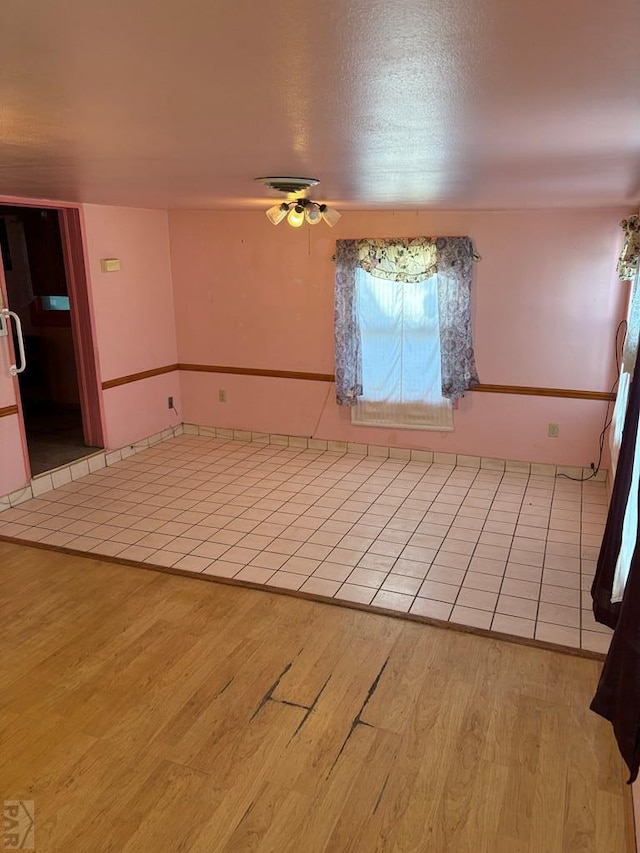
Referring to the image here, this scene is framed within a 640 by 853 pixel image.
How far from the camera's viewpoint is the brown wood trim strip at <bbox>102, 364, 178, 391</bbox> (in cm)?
506

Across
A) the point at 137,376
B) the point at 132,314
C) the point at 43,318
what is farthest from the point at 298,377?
the point at 43,318

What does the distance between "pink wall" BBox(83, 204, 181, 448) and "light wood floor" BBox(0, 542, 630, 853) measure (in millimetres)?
2392

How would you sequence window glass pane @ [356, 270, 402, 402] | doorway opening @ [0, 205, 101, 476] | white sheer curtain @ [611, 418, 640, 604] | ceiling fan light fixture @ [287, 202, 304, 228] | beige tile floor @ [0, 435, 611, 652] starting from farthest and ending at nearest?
doorway opening @ [0, 205, 101, 476]
window glass pane @ [356, 270, 402, 402]
ceiling fan light fixture @ [287, 202, 304, 228]
beige tile floor @ [0, 435, 611, 652]
white sheer curtain @ [611, 418, 640, 604]

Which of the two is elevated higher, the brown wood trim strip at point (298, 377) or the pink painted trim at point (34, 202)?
the pink painted trim at point (34, 202)

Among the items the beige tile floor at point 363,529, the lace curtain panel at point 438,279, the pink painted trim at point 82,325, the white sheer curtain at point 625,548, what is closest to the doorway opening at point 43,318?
the pink painted trim at point 82,325

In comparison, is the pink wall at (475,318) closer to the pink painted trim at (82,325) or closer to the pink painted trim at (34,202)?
the pink painted trim at (82,325)

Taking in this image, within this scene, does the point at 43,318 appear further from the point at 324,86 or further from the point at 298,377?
the point at 324,86

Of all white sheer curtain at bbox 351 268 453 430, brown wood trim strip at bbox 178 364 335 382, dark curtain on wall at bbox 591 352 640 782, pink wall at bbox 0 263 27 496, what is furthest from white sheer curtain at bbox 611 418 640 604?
pink wall at bbox 0 263 27 496

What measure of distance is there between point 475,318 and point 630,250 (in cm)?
127

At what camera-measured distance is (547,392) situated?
15.6 feet

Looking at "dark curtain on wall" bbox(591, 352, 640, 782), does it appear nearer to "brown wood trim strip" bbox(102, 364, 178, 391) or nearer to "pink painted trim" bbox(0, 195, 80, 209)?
"pink painted trim" bbox(0, 195, 80, 209)

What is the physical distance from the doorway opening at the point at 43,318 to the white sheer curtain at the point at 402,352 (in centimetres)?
256

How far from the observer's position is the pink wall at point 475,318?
4504 millimetres

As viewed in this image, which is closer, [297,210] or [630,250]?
[297,210]
